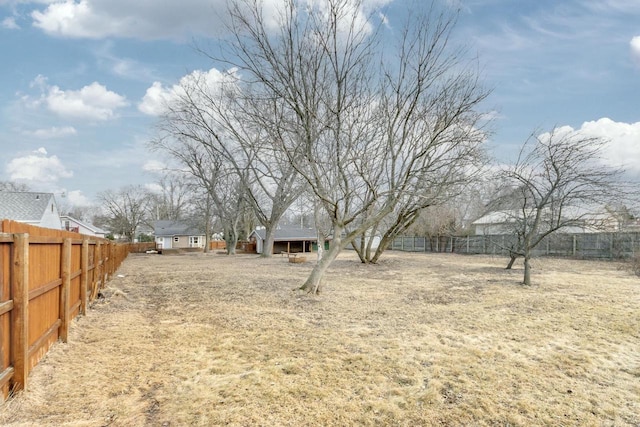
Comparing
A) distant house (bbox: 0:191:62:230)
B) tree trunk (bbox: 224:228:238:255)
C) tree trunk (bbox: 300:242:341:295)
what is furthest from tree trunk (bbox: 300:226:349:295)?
tree trunk (bbox: 224:228:238:255)

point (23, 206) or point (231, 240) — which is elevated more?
point (23, 206)

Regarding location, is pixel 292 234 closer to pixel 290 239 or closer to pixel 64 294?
pixel 290 239

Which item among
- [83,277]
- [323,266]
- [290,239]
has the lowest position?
[290,239]

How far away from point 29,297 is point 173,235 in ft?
157

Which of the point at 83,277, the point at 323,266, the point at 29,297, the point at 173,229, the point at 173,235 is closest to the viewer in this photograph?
the point at 29,297

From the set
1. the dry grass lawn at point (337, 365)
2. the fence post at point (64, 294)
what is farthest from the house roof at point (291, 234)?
the fence post at point (64, 294)

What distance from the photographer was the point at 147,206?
5581cm

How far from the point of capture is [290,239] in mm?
36406

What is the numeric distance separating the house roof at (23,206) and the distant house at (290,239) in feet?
56.0

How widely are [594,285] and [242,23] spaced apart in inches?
441

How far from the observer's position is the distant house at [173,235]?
1901 inches

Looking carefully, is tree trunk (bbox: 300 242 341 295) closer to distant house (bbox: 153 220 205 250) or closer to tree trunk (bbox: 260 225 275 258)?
tree trunk (bbox: 260 225 275 258)

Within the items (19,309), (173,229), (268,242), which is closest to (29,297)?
(19,309)

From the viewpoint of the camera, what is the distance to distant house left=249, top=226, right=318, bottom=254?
36562mm
